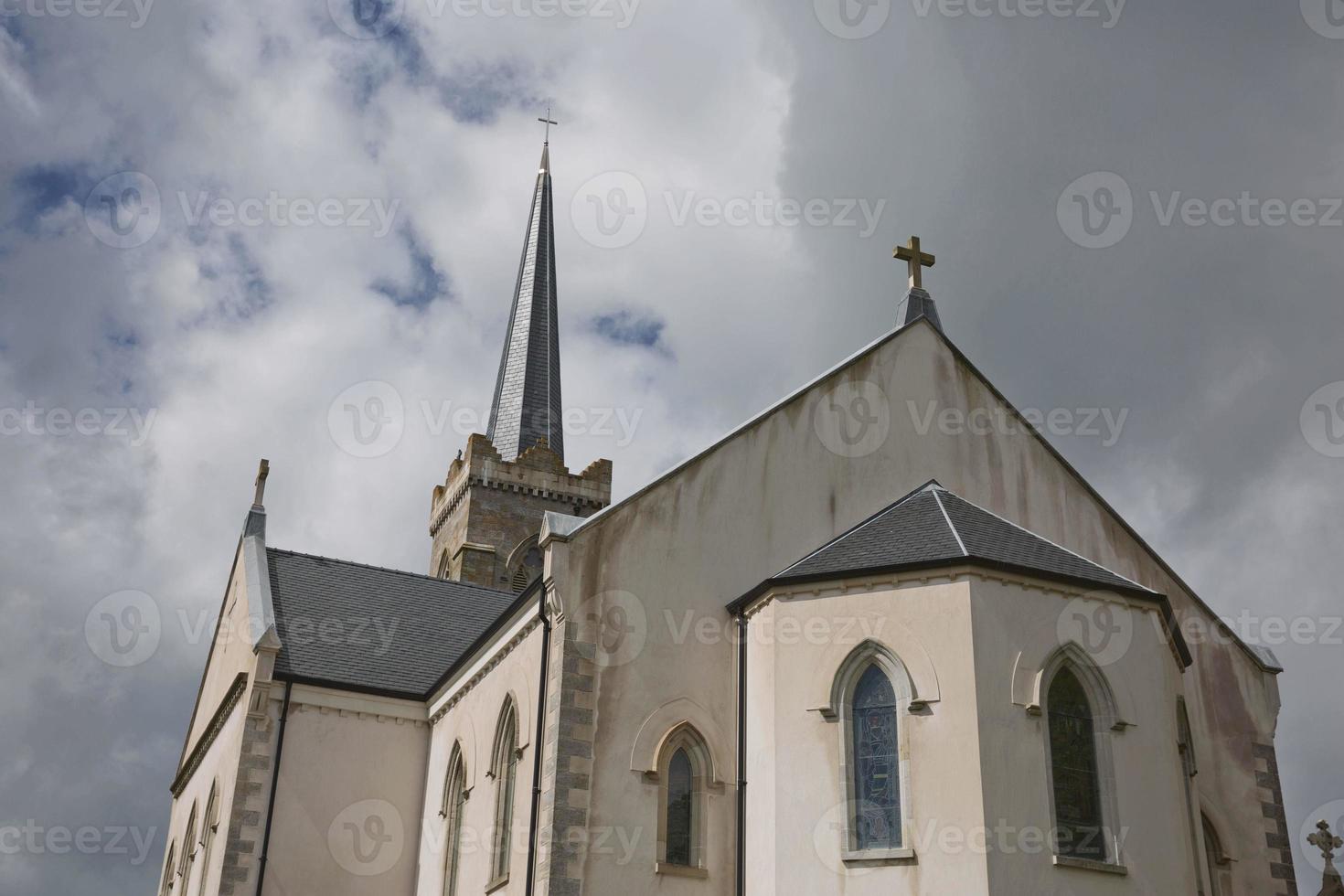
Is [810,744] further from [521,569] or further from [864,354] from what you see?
[521,569]

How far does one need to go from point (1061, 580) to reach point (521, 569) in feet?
115

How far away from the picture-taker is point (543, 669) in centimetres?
1936

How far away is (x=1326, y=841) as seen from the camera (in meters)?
21.0

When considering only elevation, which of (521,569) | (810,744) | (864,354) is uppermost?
(521,569)

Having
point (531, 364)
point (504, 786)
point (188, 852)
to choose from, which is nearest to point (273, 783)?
point (504, 786)

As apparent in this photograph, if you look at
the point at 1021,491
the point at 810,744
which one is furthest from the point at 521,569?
the point at 810,744

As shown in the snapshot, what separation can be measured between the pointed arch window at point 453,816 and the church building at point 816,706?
0.06 metres

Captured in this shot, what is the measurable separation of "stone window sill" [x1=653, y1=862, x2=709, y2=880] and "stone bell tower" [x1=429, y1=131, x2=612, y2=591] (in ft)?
100

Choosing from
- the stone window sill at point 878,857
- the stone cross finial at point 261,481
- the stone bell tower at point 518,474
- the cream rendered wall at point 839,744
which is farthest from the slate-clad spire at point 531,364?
the stone window sill at point 878,857

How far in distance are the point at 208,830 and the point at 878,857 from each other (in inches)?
620

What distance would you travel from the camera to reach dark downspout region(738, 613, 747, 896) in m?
18.3

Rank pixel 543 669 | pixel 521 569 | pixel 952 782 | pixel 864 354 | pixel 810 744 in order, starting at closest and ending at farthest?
pixel 952 782, pixel 810 744, pixel 543 669, pixel 864 354, pixel 521 569

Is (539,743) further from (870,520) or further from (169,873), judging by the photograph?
(169,873)

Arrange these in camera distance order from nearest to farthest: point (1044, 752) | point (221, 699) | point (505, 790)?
point (1044, 752) → point (505, 790) → point (221, 699)
